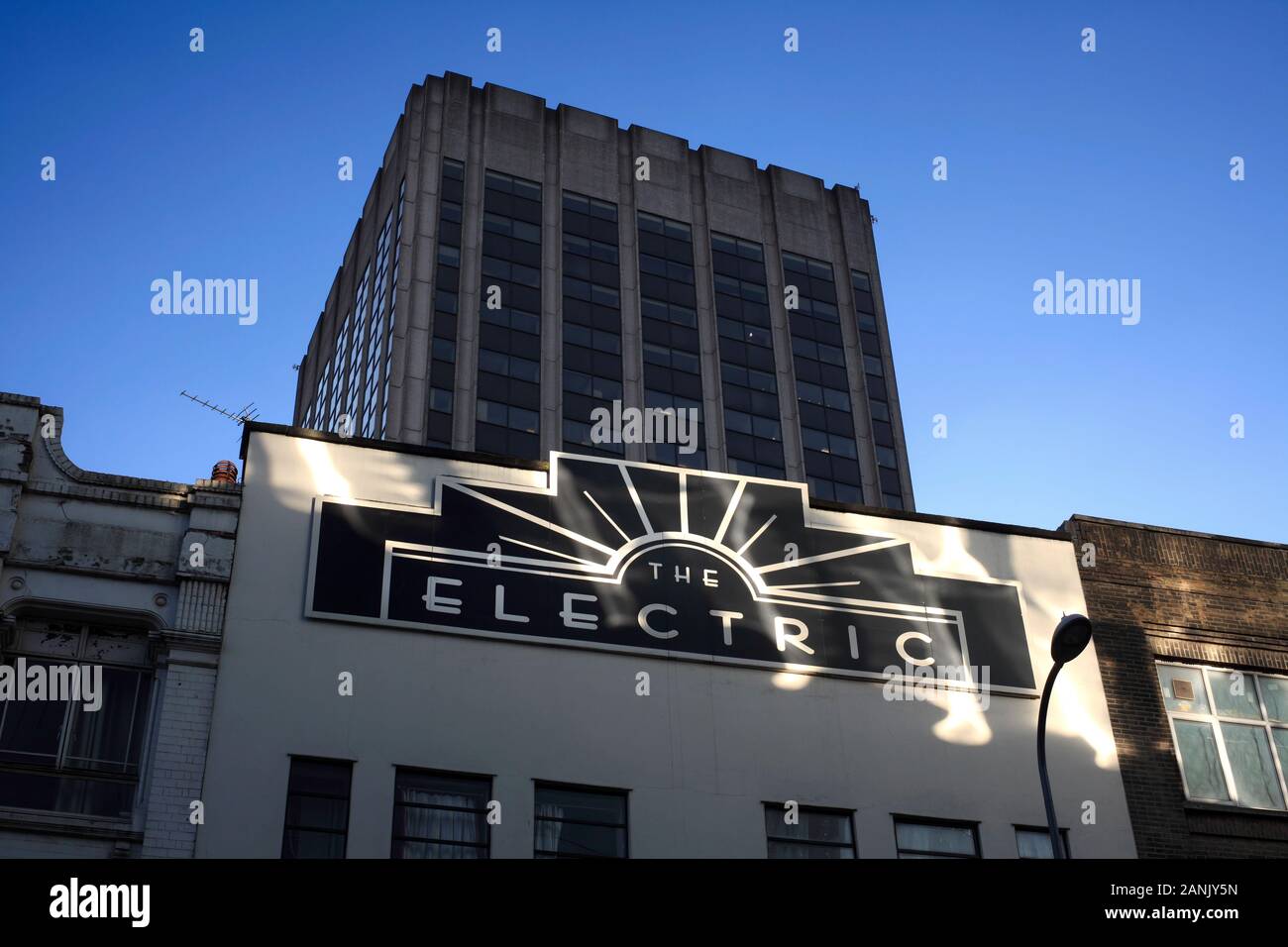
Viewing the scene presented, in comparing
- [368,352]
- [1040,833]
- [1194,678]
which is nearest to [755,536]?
[1040,833]

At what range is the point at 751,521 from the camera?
75.8 feet

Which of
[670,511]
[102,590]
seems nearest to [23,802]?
[102,590]

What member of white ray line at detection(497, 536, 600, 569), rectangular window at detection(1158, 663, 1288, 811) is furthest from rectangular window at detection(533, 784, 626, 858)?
rectangular window at detection(1158, 663, 1288, 811)

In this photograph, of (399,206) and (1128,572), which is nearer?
(1128,572)

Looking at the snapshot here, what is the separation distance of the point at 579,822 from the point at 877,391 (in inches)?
2531

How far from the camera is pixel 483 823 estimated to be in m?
19.3

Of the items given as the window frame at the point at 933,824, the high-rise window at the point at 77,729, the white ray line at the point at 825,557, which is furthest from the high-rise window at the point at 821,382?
the high-rise window at the point at 77,729

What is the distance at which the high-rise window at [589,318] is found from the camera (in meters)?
71.8

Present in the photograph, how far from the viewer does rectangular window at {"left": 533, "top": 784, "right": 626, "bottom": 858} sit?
1945 centimetres

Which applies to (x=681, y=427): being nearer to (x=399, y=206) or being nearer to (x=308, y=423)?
(x=399, y=206)

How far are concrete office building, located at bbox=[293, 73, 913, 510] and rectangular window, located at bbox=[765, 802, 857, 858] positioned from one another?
45.7 metres

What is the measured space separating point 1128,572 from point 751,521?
6.52 meters

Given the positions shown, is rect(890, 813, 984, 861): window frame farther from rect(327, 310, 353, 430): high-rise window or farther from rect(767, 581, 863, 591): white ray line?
rect(327, 310, 353, 430): high-rise window
